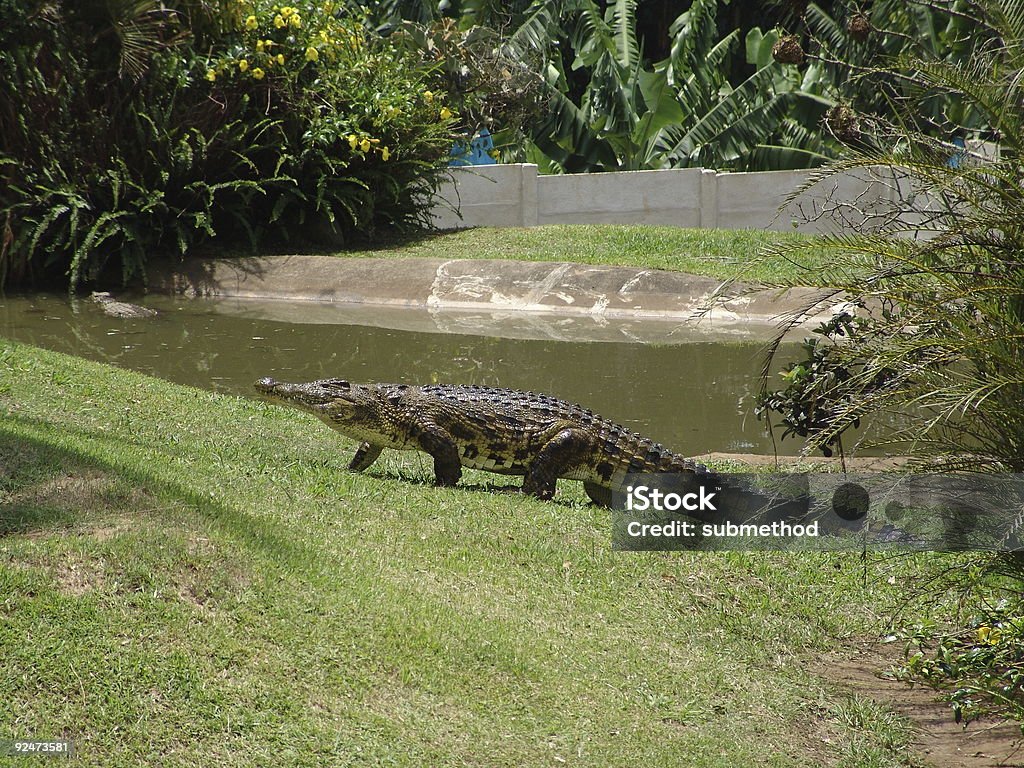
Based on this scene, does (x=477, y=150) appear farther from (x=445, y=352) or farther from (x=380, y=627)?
(x=380, y=627)

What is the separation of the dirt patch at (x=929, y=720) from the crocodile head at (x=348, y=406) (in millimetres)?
2934

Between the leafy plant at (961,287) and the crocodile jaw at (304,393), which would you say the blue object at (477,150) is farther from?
the leafy plant at (961,287)

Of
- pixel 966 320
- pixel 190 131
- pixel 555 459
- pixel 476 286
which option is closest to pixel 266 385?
pixel 555 459

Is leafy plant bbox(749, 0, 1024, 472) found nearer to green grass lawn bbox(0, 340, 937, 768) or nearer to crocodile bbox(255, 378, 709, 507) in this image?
green grass lawn bbox(0, 340, 937, 768)

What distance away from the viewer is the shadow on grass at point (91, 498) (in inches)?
182

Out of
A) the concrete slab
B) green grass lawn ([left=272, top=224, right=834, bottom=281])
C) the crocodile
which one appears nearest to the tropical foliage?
the crocodile

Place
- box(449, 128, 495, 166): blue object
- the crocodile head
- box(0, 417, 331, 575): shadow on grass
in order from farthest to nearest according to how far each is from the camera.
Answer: box(449, 128, 495, 166): blue object < the crocodile head < box(0, 417, 331, 575): shadow on grass

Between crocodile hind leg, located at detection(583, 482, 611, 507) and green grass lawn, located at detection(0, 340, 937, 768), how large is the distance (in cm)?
55

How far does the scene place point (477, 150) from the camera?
78.5 ft

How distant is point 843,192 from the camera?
20266 mm

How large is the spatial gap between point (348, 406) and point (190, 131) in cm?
1279

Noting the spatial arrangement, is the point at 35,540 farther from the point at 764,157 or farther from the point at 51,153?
the point at 764,157

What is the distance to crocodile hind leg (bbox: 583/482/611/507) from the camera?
687 cm

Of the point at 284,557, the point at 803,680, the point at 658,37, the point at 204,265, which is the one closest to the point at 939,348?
the point at 803,680
